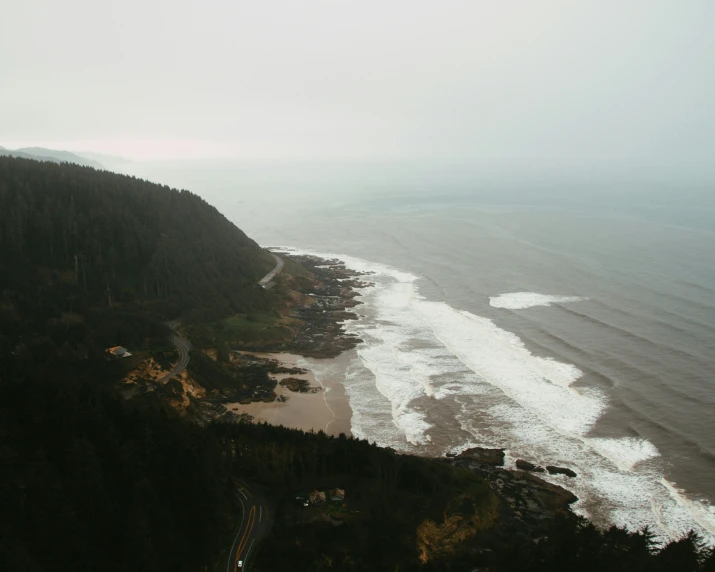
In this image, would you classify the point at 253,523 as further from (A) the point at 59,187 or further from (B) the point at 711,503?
(A) the point at 59,187

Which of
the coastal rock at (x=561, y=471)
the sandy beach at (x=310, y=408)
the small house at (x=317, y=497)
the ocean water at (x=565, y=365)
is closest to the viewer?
the small house at (x=317, y=497)

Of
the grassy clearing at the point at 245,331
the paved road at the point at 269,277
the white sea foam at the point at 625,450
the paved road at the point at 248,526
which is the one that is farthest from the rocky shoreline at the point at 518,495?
the paved road at the point at 269,277

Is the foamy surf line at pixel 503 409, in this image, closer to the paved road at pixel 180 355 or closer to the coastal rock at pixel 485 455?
the coastal rock at pixel 485 455

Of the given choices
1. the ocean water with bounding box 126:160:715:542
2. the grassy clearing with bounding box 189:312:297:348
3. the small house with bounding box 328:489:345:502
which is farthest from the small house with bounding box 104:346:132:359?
the small house with bounding box 328:489:345:502

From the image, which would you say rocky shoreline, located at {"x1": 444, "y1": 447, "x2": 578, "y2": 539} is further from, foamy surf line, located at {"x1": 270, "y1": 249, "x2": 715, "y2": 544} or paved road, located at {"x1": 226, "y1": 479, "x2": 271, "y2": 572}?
paved road, located at {"x1": 226, "y1": 479, "x2": 271, "y2": 572}

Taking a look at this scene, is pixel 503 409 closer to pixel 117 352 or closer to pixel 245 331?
pixel 245 331
